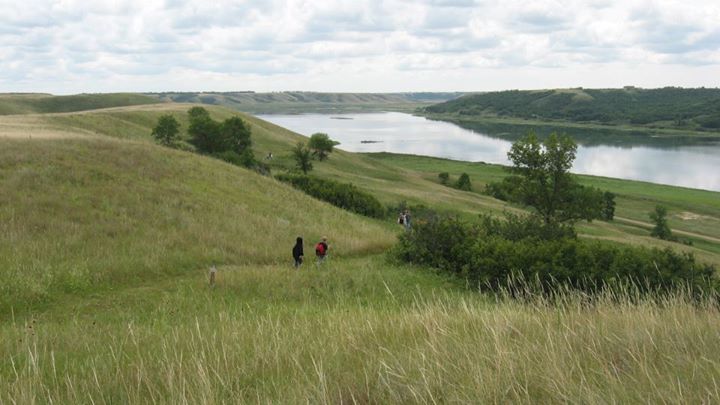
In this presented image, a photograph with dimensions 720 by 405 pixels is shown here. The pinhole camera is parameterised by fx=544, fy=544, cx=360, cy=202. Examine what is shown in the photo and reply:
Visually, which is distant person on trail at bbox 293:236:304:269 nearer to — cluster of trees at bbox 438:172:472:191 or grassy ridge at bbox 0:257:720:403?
grassy ridge at bbox 0:257:720:403

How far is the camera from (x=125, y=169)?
29016 mm

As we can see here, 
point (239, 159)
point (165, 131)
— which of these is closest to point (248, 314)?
point (239, 159)

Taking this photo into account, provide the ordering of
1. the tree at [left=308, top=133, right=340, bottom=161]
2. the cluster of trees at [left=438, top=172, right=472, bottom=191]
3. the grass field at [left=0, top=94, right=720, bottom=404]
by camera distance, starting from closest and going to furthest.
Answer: the grass field at [left=0, top=94, right=720, bottom=404] → the tree at [left=308, top=133, right=340, bottom=161] → the cluster of trees at [left=438, top=172, right=472, bottom=191]

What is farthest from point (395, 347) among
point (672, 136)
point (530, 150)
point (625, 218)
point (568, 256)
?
point (672, 136)

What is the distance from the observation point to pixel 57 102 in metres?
134

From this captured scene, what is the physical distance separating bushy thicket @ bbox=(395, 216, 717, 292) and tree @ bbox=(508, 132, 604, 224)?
2391 centimetres

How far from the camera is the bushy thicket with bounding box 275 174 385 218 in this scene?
39312 millimetres

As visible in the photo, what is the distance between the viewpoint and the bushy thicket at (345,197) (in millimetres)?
39312

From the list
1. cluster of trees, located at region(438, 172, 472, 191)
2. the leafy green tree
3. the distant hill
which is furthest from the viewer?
the distant hill

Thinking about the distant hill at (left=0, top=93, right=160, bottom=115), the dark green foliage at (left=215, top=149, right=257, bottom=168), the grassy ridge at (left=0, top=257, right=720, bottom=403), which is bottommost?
the dark green foliage at (left=215, top=149, right=257, bottom=168)

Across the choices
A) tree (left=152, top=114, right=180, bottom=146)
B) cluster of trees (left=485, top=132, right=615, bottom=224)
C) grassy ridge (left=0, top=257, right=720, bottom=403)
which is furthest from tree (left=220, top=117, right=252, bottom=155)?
grassy ridge (left=0, top=257, right=720, bottom=403)

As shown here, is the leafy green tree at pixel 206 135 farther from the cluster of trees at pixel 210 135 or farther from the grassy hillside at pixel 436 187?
the grassy hillside at pixel 436 187

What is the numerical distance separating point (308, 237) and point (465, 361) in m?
20.9

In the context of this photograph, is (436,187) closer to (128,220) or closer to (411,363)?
(128,220)
